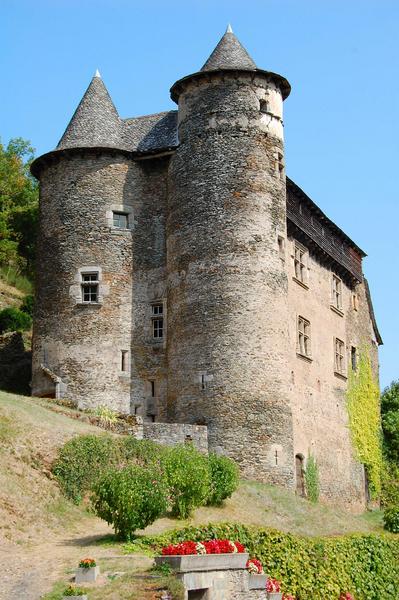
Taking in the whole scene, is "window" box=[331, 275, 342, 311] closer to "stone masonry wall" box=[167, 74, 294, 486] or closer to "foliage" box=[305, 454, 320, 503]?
"foliage" box=[305, 454, 320, 503]

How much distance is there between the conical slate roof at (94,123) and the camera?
35656mm

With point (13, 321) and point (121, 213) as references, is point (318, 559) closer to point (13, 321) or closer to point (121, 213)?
point (121, 213)

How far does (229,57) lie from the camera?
114 ft

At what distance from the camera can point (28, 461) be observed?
23.9 metres

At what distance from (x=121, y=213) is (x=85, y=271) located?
2.72m

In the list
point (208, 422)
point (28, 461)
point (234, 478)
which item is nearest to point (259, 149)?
point (208, 422)

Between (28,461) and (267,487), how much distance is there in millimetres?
9303

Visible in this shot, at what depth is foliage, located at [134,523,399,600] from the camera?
59.7 feet

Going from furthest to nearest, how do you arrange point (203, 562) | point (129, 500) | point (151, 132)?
point (151, 132), point (129, 500), point (203, 562)

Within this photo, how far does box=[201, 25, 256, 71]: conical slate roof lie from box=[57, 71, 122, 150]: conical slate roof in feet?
14.6

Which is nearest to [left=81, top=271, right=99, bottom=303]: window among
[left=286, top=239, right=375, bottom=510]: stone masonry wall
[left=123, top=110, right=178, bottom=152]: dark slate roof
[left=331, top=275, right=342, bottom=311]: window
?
[left=123, top=110, right=178, bottom=152]: dark slate roof

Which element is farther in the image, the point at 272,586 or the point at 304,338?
the point at 304,338

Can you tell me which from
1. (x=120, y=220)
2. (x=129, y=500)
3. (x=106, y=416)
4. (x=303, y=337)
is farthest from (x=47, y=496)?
(x=303, y=337)

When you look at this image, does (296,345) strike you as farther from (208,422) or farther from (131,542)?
(131,542)
